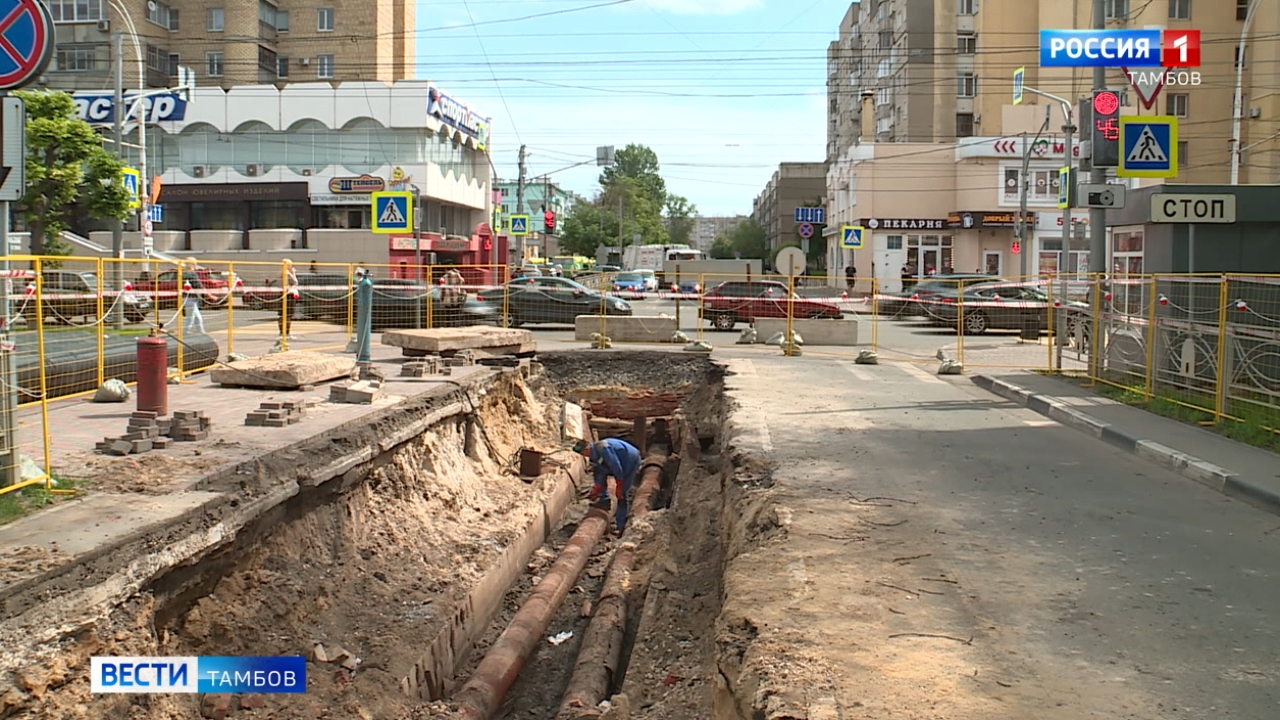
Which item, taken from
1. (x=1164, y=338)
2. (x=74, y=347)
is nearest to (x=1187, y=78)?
(x=1164, y=338)

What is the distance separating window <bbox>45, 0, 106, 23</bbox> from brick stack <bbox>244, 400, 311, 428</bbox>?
52.2 meters

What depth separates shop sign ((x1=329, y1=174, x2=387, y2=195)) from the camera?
47031 millimetres

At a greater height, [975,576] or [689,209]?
[689,209]

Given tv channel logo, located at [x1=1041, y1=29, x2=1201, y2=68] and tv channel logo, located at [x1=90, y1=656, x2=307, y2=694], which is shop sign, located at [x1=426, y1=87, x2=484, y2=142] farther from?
tv channel logo, located at [x1=90, y1=656, x2=307, y2=694]

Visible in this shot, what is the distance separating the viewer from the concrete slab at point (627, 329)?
2281 centimetres

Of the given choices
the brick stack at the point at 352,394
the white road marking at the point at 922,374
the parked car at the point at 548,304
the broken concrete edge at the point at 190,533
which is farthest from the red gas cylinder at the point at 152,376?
the parked car at the point at 548,304

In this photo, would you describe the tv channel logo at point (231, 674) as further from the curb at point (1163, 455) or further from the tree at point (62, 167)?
the tree at point (62, 167)

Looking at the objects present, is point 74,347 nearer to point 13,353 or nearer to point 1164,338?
point 13,353

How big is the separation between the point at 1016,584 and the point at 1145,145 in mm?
12146

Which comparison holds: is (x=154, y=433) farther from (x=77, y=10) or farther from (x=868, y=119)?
(x=868, y=119)

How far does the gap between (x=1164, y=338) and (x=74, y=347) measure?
13071 millimetres

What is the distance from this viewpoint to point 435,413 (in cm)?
1198

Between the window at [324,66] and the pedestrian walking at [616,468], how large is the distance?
1964 inches

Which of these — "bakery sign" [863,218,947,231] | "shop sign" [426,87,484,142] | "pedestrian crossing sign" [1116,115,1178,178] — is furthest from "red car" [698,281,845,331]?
"bakery sign" [863,218,947,231]
